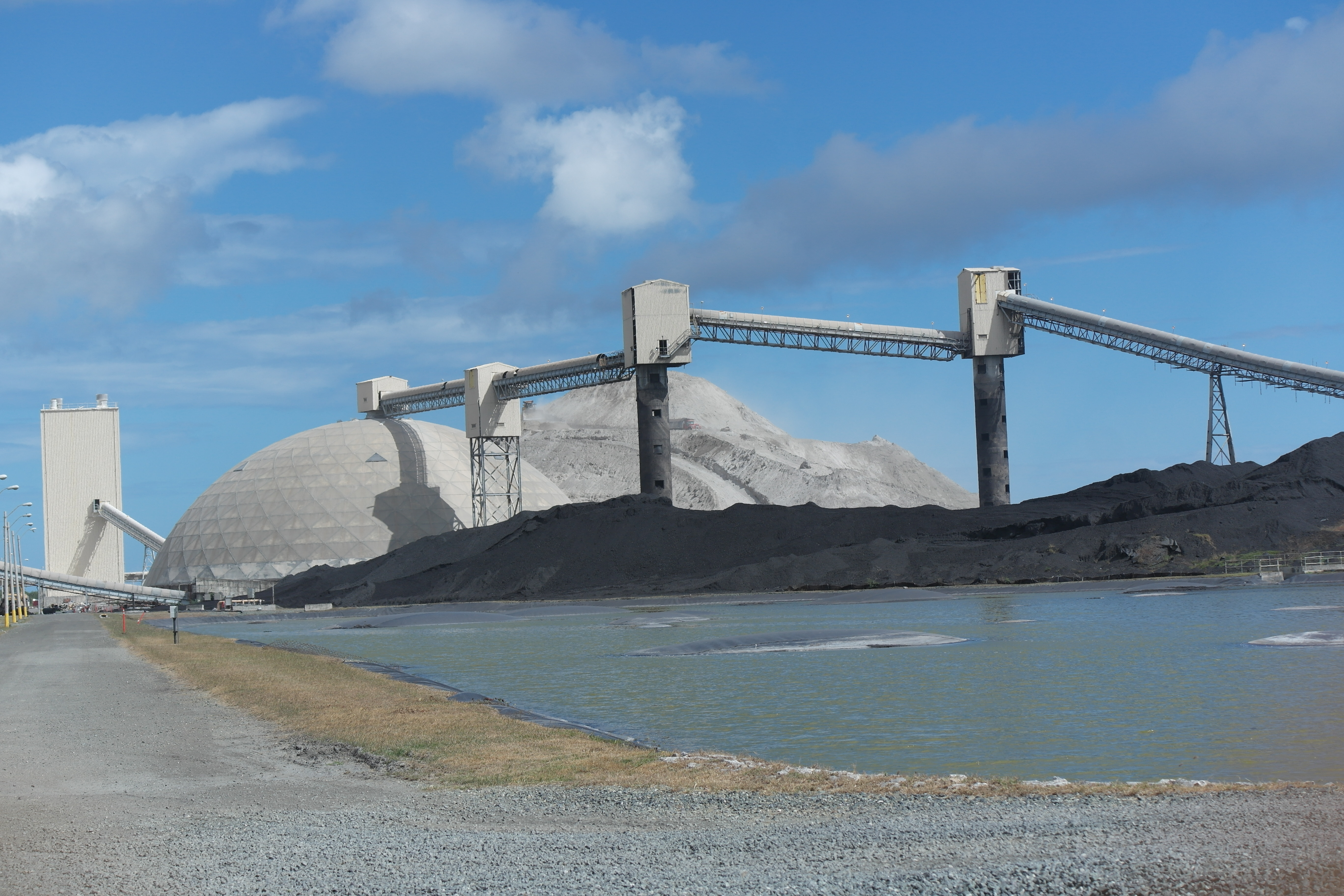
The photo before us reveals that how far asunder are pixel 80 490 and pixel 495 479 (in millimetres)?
69173

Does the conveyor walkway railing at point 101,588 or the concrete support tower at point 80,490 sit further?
the concrete support tower at point 80,490

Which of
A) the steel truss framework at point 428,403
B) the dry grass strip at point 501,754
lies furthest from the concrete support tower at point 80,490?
the dry grass strip at point 501,754

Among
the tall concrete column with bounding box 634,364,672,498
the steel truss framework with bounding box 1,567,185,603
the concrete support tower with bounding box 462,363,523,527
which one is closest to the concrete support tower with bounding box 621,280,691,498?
the tall concrete column with bounding box 634,364,672,498

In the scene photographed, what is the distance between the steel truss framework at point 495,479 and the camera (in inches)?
3487

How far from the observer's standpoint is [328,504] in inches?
3974

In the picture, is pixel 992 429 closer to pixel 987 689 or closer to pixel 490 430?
pixel 490 430

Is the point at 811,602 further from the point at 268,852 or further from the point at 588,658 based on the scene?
the point at 268,852

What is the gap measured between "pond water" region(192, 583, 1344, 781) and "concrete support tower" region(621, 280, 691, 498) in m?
34.9

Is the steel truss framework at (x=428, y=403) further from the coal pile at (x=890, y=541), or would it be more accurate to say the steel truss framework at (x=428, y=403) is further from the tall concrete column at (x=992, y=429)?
the tall concrete column at (x=992, y=429)

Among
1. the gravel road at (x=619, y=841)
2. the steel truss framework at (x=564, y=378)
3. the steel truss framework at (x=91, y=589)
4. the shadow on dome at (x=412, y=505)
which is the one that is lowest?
the steel truss framework at (x=91, y=589)

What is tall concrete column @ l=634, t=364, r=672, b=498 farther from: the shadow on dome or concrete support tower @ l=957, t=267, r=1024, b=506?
the shadow on dome

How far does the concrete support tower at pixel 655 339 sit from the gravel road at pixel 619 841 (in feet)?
199

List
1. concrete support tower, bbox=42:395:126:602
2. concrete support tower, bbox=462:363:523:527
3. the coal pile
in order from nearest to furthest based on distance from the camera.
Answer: the coal pile
concrete support tower, bbox=462:363:523:527
concrete support tower, bbox=42:395:126:602

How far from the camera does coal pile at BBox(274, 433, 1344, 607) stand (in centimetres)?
5438
